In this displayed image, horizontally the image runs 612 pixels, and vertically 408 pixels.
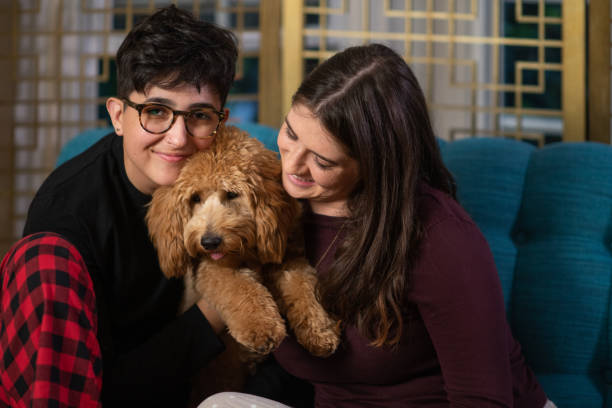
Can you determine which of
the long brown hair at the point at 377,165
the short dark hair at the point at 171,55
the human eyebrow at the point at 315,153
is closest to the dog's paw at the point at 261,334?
the long brown hair at the point at 377,165

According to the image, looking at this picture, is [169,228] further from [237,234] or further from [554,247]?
[554,247]

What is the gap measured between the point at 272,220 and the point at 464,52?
3446 mm

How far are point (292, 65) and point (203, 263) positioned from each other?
1426 millimetres

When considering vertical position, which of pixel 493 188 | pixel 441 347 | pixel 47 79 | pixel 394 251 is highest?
pixel 47 79

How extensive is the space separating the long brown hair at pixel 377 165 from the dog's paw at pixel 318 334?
3cm

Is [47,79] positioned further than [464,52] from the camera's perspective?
No

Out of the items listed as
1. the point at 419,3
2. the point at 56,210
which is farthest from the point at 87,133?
the point at 419,3

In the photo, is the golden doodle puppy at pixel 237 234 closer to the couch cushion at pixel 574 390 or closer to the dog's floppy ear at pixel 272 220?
the dog's floppy ear at pixel 272 220

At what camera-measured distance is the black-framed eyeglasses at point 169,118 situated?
1.42 metres

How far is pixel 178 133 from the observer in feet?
4.58

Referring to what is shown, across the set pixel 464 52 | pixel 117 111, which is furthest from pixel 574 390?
pixel 464 52

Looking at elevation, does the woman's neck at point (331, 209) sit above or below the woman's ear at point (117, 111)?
below

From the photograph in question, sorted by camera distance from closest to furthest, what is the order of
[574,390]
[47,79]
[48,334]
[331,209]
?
1. [48,334]
2. [331,209]
3. [574,390]
4. [47,79]

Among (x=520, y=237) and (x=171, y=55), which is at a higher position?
(x=171, y=55)
